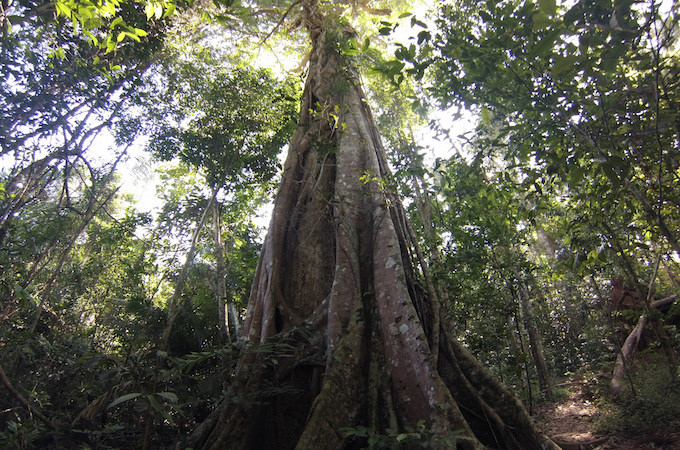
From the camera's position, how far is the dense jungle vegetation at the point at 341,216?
6.91ft

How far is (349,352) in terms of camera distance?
2445 mm

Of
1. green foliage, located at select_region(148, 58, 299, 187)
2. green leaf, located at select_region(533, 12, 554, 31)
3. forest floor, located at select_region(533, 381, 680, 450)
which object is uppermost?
green foliage, located at select_region(148, 58, 299, 187)

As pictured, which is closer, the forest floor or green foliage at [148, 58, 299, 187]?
the forest floor

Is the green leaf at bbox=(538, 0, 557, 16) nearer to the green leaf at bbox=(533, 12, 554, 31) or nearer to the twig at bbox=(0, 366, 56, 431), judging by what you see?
the green leaf at bbox=(533, 12, 554, 31)

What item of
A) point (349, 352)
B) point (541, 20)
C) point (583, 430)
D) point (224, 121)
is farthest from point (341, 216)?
A: point (224, 121)

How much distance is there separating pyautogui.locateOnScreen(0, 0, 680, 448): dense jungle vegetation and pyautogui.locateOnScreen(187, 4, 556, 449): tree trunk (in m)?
0.02

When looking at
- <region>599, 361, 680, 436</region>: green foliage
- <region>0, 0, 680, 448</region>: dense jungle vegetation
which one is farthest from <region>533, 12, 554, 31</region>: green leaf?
<region>599, 361, 680, 436</region>: green foliage

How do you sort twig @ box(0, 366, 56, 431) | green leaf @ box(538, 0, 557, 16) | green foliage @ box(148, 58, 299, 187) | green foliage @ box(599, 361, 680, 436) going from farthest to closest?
green foliage @ box(148, 58, 299, 187)
green foliage @ box(599, 361, 680, 436)
twig @ box(0, 366, 56, 431)
green leaf @ box(538, 0, 557, 16)

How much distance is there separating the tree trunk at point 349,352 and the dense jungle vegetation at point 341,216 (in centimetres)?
Answer: 2

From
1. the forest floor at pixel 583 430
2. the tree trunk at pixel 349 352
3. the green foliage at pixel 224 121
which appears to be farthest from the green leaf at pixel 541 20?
the green foliage at pixel 224 121

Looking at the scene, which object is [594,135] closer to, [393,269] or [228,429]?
[393,269]

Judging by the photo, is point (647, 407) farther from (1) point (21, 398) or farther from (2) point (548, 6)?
(1) point (21, 398)

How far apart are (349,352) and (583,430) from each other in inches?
109

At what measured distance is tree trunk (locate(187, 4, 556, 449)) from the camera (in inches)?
83.2
